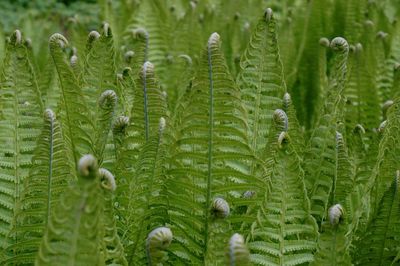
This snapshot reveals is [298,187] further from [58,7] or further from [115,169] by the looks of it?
[58,7]

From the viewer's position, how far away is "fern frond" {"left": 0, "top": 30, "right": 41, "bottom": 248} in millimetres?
1305

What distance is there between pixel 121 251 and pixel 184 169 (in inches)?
8.9

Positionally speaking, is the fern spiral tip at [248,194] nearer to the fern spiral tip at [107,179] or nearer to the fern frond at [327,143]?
the fern frond at [327,143]

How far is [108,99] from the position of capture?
4.26 feet

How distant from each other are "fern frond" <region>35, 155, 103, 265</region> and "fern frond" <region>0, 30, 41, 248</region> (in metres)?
0.46

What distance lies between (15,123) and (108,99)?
0.21 metres

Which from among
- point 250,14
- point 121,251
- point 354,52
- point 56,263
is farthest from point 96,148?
point 250,14

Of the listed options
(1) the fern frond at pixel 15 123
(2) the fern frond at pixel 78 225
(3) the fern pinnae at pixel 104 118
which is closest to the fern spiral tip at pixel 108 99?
(3) the fern pinnae at pixel 104 118

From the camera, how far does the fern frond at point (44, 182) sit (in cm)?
108

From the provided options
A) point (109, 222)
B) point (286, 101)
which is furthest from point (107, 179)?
point (286, 101)

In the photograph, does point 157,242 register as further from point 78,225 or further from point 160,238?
point 78,225

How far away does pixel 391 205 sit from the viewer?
3.98 feet

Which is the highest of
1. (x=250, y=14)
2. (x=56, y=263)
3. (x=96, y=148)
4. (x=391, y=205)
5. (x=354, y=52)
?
(x=250, y=14)

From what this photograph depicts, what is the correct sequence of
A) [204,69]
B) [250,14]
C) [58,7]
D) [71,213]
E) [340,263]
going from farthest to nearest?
→ 1. [58,7]
2. [250,14]
3. [204,69]
4. [340,263]
5. [71,213]
